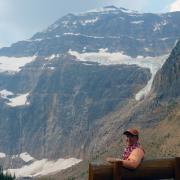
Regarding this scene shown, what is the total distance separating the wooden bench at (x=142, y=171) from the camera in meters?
15.1

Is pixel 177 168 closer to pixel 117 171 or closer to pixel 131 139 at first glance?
pixel 131 139

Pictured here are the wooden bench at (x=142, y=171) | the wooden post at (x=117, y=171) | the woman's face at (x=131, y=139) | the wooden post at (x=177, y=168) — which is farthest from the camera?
the woman's face at (x=131, y=139)

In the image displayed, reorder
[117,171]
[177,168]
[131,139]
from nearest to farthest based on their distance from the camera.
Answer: [117,171]
[177,168]
[131,139]

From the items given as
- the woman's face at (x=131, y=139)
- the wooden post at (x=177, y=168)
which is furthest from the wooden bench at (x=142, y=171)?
the woman's face at (x=131, y=139)

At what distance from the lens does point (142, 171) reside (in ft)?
51.3

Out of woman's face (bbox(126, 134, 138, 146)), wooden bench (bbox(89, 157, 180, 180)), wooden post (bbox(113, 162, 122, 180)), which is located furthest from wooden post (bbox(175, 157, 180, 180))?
wooden post (bbox(113, 162, 122, 180))

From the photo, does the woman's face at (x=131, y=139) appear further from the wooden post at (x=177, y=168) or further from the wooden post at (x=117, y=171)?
the wooden post at (x=177, y=168)

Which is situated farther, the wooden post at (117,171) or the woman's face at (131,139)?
the woman's face at (131,139)

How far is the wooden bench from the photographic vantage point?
15.1m

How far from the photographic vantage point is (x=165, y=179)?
51.4 ft

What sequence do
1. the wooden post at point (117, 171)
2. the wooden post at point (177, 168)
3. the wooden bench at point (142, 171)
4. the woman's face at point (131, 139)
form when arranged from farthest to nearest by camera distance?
the woman's face at point (131, 139), the wooden post at point (177, 168), the wooden post at point (117, 171), the wooden bench at point (142, 171)

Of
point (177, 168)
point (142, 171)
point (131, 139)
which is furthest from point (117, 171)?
point (177, 168)

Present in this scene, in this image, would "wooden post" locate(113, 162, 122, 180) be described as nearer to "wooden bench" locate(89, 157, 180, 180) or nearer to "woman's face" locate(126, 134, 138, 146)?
"wooden bench" locate(89, 157, 180, 180)

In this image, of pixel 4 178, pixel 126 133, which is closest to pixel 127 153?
pixel 126 133
